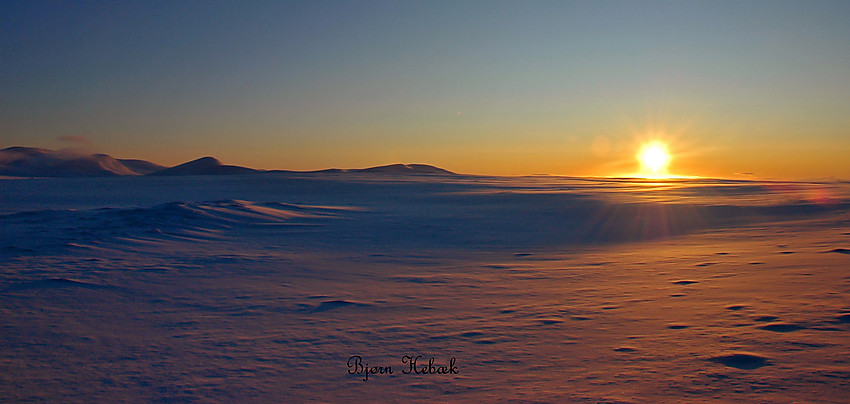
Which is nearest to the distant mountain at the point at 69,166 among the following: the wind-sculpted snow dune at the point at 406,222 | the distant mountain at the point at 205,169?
the distant mountain at the point at 205,169

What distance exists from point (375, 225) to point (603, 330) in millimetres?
11491

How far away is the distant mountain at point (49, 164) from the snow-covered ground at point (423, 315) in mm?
107885

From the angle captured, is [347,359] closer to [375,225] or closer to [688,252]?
[688,252]

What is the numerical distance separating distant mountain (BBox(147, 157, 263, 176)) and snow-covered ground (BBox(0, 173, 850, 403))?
253 ft

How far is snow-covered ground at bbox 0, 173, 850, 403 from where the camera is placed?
3.77 m

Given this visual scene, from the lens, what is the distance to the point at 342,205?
898 inches

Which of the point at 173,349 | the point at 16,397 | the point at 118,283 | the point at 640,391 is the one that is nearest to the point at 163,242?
the point at 118,283

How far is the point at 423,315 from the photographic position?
5797 millimetres

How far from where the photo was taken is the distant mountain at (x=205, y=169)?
3524 inches
